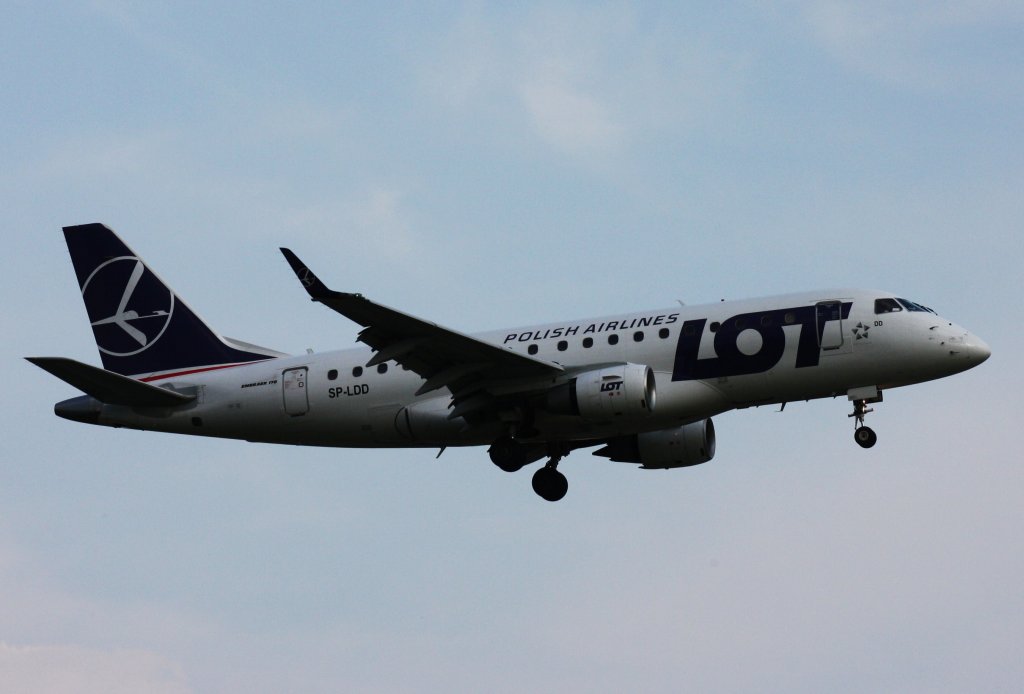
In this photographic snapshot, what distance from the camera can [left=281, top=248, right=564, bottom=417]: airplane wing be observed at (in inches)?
1318

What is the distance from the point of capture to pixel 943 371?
3656cm

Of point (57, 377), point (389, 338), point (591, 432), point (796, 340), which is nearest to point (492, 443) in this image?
point (591, 432)

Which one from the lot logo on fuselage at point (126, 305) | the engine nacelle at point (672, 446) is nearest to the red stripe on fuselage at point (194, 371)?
the lot logo on fuselage at point (126, 305)

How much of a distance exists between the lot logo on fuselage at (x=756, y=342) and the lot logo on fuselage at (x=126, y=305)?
15014 mm

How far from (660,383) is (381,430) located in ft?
23.9

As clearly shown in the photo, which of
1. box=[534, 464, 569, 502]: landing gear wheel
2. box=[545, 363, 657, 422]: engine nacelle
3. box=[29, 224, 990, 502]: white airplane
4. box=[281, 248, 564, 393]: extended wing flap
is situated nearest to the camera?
box=[281, 248, 564, 393]: extended wing flap

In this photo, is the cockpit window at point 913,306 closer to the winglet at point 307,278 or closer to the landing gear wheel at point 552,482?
the landing gear wheel at point 552,482

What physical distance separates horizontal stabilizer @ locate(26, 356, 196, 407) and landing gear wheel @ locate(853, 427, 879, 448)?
17.0 meters

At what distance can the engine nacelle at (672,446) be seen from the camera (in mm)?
40594

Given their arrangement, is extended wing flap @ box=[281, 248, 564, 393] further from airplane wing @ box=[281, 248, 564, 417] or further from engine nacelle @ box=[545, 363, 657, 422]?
engine nacelle @ box=[545, 363, 657, 422]

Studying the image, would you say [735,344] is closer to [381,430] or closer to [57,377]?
[381,430]

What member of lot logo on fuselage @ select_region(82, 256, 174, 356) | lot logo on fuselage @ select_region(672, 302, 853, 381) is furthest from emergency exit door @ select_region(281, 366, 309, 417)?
lot logo on fuselage @ select_region(672, 302, 853, 381)

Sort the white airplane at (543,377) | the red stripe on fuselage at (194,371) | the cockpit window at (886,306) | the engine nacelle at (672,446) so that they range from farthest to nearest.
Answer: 1. the red stripe on fuselage at (194,371)
2. the engine nacelle at (672,446)
3. the cockpit window at (886,306)
4. the white airplane at (543,377)

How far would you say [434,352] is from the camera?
36.4m
